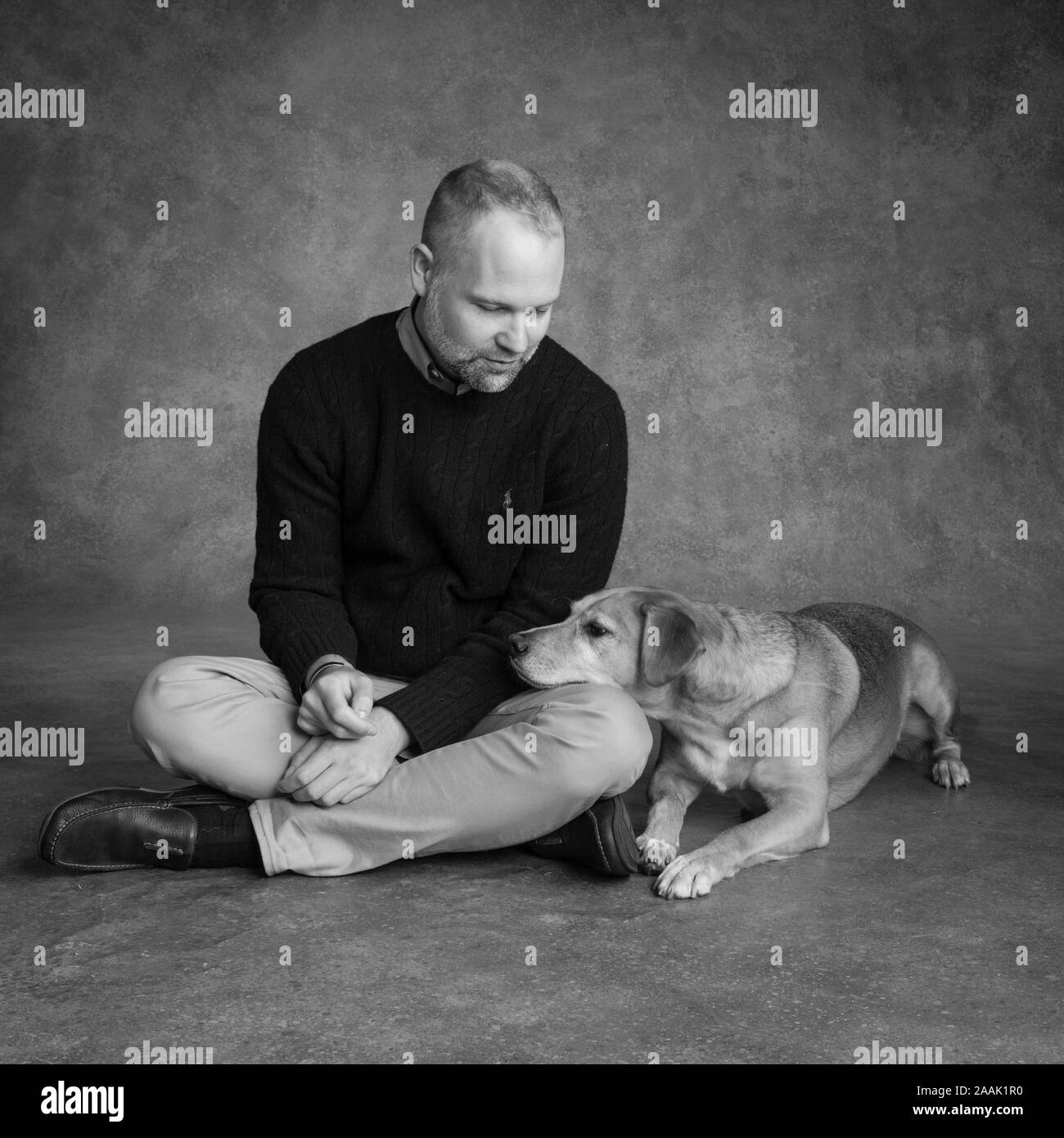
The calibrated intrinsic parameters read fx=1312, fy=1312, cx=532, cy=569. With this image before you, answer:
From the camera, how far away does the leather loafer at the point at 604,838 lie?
8.90 feet

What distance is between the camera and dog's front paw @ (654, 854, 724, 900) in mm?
2654

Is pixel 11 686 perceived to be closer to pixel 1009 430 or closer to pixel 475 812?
pixel 475 812

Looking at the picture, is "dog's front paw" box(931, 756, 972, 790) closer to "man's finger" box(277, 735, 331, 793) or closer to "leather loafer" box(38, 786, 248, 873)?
"man's finger" box(277, 735, 331, 793)

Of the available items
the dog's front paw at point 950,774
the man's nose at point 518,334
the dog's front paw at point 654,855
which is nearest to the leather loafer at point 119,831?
the dog's front paw at point 654,855

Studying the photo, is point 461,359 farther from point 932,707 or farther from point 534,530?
point 932,707

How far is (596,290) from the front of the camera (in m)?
6.77

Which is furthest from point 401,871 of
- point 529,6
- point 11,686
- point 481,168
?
point 529,6

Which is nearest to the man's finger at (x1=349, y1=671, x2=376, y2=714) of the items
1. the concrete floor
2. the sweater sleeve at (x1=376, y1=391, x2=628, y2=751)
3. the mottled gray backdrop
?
the sweater sleeve at (x1=376, y1=391, x2=628, y2=751)

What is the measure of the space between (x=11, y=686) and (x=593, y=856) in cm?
269

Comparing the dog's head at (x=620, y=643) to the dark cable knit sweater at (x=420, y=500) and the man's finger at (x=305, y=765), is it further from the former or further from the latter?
the man's finger at (x=305, y=765)

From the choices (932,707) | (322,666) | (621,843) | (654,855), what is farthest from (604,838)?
(932,707)

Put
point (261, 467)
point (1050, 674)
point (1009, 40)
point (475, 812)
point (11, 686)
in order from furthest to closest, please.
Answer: point (1009, 40)
point (1050, 674)
point (11, 686)
point (261, 467)
point (475, 812)

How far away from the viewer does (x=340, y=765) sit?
261 cm

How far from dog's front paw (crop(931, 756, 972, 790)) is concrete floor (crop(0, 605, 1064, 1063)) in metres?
0.17
